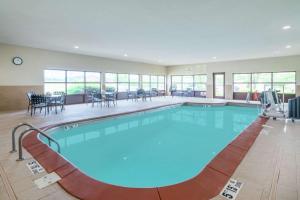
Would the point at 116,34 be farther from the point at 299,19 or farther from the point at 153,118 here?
the point at 299,19

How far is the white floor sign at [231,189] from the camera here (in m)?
1.99

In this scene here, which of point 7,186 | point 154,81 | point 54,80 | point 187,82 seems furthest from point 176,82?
point 7,186

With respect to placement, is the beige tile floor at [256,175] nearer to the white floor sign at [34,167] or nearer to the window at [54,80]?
the white floor sign at [34,167]

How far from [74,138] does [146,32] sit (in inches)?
145

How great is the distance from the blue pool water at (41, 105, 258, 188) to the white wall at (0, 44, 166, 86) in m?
4.43

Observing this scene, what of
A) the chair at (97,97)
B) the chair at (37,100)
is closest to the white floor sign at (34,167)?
the chair at (37,100)

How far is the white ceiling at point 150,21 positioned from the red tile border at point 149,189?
2.90m

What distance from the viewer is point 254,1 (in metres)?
3.51

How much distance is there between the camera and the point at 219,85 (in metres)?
13.1

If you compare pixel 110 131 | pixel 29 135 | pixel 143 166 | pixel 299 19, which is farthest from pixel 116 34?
pixel 299 19

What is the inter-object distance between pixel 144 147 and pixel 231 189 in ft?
8.10

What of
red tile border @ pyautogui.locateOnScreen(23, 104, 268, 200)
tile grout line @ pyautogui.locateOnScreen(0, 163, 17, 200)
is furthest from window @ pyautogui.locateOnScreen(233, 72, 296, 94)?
tile grout line @ pyautogui.locateOnScreen(0, 163, 17, 200)

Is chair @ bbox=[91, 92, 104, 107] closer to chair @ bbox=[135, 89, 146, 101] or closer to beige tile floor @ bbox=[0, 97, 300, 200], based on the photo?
chair @ bbox=[135, 89, 146, 101]

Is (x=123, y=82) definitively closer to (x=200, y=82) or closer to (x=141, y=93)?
(x=141, y=93)
